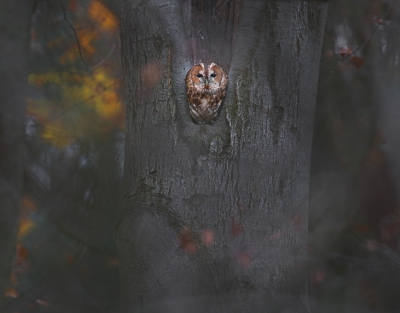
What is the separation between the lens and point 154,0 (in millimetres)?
1910

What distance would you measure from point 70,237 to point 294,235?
172 centimetres

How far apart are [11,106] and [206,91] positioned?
177cm

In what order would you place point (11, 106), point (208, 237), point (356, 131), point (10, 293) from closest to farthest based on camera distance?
1. point (208, 237)
2. point (10, 293)
3. point (11, 106)
4. point (356, 131)

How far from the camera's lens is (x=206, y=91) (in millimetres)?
1790

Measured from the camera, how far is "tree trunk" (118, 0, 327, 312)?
1.73 m

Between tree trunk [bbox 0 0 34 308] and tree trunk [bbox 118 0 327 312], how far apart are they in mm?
1360

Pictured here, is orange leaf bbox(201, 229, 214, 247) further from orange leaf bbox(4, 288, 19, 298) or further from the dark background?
orange leaf bbox(4, 288, 19, 298)

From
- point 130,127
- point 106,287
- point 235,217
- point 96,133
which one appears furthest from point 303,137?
point 96,133

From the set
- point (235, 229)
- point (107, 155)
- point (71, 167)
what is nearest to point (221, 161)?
point (235, 229)

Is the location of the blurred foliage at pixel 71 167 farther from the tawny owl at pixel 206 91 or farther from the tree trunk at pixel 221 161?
the tawny owl at pixel 206 91

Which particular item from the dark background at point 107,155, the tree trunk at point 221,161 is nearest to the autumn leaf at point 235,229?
the tree trunk at point 221,161

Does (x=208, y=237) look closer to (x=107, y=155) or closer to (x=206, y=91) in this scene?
(x=206, y=91)

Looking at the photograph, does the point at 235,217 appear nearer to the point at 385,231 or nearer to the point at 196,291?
the point at 196,291

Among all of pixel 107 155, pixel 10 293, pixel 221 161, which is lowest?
pixel 10 293
